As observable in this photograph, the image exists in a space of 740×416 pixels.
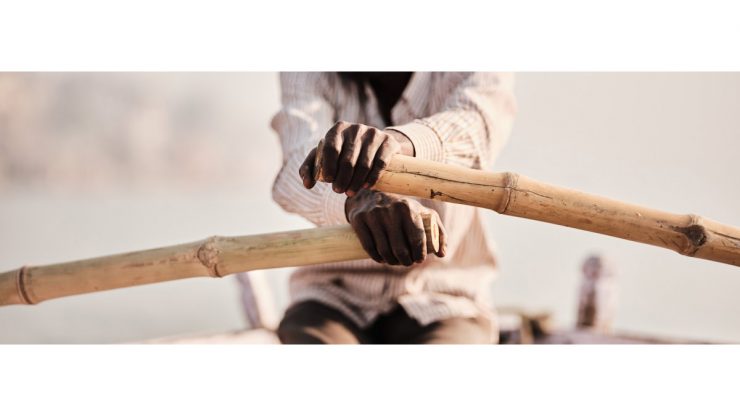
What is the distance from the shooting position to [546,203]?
64cm

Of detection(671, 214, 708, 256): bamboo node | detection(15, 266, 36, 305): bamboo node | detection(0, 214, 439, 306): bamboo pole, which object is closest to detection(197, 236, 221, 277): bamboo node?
detection(0, 214, 439, 306): bamboo pole

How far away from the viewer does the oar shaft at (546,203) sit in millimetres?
618

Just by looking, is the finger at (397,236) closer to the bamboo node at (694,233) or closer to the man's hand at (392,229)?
the man's hand at (392,229)

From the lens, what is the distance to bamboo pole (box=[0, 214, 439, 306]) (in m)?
0.67

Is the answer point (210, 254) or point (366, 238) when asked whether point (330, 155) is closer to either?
point (366, 238)

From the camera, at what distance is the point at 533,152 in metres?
1.67

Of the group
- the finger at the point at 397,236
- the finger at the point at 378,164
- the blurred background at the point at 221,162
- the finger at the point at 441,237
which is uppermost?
the blurred background at the point at 221,162

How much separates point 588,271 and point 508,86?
0.85m

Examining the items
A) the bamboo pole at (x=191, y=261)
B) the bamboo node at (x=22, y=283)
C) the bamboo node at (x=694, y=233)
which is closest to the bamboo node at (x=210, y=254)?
the bamboo pole at (x=191, y=261)

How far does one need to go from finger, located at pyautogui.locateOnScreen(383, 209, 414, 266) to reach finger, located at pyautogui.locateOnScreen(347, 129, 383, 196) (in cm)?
4

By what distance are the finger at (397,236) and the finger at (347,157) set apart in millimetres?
49

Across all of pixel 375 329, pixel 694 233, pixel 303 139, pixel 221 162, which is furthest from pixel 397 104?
pixel 221 162

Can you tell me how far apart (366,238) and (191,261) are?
0.64ft
